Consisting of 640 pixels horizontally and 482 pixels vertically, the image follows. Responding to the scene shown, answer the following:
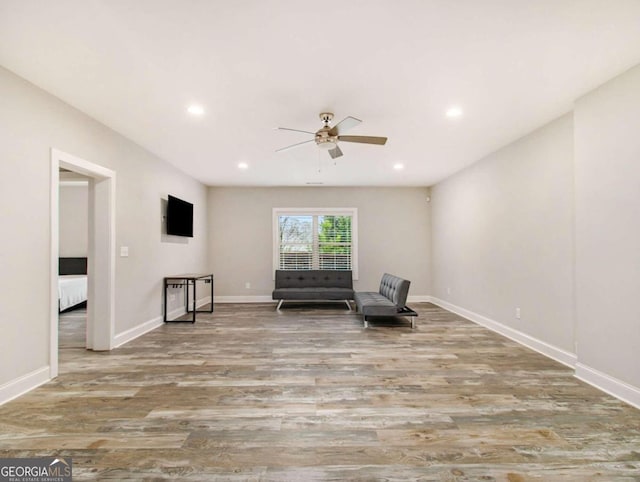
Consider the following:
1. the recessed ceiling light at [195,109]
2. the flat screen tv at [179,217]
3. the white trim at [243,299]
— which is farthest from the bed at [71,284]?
the recessed ceiling light at [195,109]

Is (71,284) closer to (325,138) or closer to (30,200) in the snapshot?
(30,200)

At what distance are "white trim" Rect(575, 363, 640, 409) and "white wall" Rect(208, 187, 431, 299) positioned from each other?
409 cm

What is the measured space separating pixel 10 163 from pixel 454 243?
5954 mm

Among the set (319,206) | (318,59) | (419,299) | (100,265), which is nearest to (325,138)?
(318,59)

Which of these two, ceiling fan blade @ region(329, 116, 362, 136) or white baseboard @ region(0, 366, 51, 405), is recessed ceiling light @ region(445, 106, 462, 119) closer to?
ceiling fan blade @ region(329, 116, 362, 136)

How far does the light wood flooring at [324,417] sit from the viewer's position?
162 centimetres

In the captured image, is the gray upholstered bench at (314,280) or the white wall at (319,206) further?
the white wall at (319,206)

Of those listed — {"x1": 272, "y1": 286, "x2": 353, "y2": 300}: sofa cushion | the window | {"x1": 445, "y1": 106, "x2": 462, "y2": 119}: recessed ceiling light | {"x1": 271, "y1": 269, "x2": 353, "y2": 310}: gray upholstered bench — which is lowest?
{"x1": 272, "y1": 286, "x2": 353, "y2": 300}: sofa cushion

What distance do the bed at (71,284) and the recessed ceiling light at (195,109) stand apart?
14.4 feet

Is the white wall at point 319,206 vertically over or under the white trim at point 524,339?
over

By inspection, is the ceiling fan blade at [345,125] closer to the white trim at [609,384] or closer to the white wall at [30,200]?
the white wall at [30,200]

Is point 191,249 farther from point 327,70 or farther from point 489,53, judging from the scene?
point 489,53

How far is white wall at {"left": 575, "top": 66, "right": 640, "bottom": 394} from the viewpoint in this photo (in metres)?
2.26

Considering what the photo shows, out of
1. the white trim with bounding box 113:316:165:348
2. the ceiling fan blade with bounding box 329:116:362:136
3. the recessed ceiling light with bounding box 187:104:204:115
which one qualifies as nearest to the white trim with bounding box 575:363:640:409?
the ceiling fan blade with bounding box 329:116:362:136
